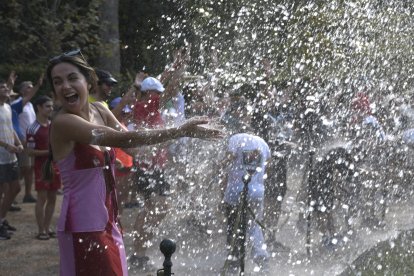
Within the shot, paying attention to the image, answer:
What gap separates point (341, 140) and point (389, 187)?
0.61 meters

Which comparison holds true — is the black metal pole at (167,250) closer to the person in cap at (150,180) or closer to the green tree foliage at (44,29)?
the person in cap at (150,180)

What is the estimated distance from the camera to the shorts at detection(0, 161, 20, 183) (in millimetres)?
9758

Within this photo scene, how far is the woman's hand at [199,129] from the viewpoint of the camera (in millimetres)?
3942

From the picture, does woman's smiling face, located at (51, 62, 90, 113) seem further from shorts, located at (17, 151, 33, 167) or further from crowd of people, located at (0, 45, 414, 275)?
shorts, located at (17, 151, 33, 167)

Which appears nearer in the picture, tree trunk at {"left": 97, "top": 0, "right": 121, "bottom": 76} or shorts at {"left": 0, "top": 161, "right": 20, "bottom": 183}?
shorts at {"left": 0, "top": 161, "right": 20, "bottom": 183}

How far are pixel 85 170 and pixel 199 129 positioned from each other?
561 mm

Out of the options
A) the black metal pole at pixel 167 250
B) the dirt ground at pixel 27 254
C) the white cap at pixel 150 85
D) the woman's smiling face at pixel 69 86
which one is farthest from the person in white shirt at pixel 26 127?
the woman's smiling face at pixel 69 86

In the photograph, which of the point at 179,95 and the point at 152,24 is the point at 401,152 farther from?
the point at 152,24

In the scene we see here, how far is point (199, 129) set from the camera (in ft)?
13.0

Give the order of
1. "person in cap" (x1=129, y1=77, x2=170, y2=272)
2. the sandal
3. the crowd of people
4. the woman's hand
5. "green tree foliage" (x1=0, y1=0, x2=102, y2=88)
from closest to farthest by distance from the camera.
→ the woman's hand → the crowd of people → "person in cap" (x1=129, y1=77, x2=170, y2=272) → the sandal → "green tree foliage" (x1=0, y1=0, x2=102, y2=88)

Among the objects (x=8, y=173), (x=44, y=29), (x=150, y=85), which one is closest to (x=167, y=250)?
(x=150, y=85)

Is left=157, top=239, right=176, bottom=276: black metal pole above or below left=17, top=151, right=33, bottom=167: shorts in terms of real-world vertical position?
above

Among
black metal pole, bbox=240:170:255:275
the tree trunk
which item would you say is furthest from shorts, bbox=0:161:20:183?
the tree trunk

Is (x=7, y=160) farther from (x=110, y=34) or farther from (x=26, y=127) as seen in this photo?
(x=110, y=34)
